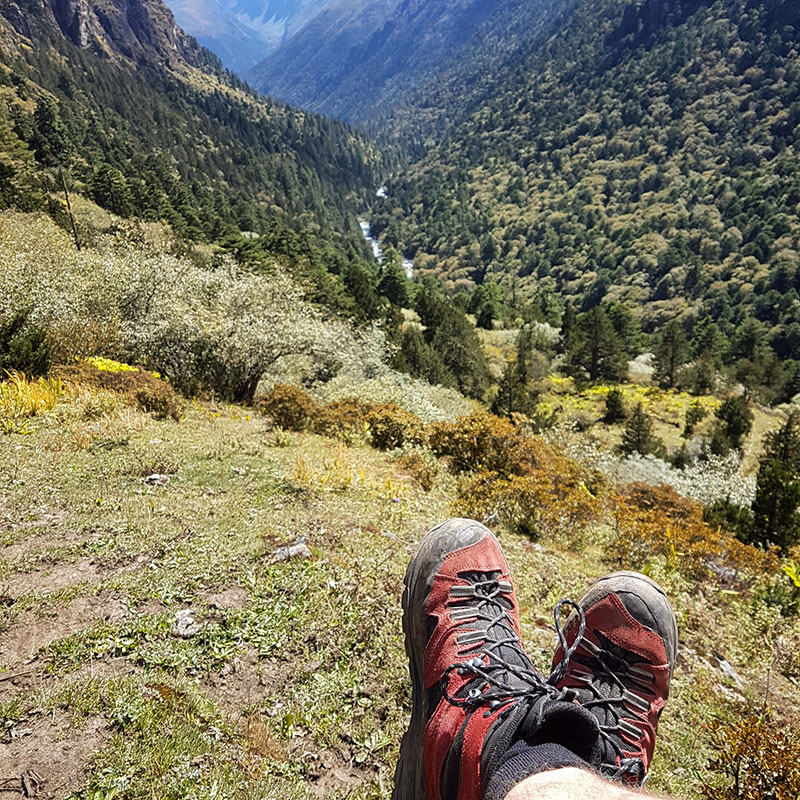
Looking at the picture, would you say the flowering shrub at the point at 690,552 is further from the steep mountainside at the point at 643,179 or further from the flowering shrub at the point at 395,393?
the steep mountainside at the point at 643,179

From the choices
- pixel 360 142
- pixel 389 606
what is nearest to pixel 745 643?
pixel 389 606

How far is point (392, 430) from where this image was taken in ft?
29.1

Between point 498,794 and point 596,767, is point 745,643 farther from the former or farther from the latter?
point 498,794

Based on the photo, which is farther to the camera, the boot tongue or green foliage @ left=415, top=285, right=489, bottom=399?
green foliage @ left=415, top=285, right=489, bottom=399

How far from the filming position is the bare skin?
132cm

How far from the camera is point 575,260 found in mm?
114312

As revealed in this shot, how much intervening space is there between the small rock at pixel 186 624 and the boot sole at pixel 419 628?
4.05 feet

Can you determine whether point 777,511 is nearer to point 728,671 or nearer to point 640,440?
point 728,671

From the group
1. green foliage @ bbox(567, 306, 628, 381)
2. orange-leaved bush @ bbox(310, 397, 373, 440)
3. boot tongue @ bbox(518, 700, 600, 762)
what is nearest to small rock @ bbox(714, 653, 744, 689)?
boot tongue @ bbox(518, 700, 600, 762)

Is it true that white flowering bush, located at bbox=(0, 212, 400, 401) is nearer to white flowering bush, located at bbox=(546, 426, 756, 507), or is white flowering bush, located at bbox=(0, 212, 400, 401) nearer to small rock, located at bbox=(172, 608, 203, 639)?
white flowering bush, located at bbox=(546, 426, 756, 507)

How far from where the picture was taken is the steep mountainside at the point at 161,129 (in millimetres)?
55656

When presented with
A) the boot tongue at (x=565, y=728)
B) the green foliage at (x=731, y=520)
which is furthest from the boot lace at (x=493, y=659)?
the green foliage at (x=731, y=520)

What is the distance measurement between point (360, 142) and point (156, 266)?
191 metres

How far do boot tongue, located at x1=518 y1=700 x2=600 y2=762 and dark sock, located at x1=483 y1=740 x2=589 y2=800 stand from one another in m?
0.03
